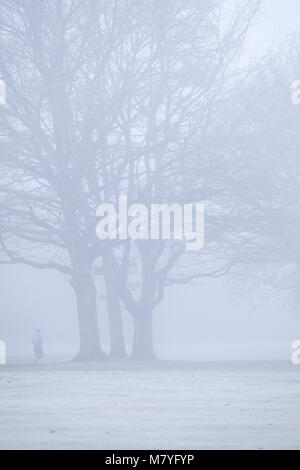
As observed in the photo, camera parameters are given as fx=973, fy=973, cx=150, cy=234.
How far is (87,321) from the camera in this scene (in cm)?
3088

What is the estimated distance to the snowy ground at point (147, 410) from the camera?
11992 millimetres

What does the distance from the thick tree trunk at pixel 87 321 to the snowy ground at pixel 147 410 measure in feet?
16.2

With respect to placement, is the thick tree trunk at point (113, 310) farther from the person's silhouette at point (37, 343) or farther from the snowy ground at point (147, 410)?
the snowy ground at point (147, 410)

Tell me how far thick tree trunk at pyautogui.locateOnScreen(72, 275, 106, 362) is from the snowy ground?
4.93m

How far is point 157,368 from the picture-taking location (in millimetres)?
28766

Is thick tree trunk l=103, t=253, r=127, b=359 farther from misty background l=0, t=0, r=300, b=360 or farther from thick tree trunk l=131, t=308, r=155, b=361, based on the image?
misty background l=0, t=0, r=300, b=360

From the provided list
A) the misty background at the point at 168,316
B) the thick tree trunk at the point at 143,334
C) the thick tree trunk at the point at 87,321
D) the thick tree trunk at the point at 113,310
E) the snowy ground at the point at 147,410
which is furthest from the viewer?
the misty background at the point at 168,316

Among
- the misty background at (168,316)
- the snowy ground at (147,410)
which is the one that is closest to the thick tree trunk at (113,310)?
the snowy ground at (147,410)

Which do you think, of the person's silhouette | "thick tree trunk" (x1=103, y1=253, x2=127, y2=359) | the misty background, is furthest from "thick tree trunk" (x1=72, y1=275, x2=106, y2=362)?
the misty background

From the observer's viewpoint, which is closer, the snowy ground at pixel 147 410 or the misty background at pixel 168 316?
the snowy ground at pixel 147 410

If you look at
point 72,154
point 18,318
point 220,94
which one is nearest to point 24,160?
point 72,154

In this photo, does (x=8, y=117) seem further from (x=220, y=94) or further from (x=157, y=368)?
(x=157, y=368)

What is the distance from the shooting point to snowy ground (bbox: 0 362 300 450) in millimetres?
11992

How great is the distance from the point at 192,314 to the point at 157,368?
1789 inches
